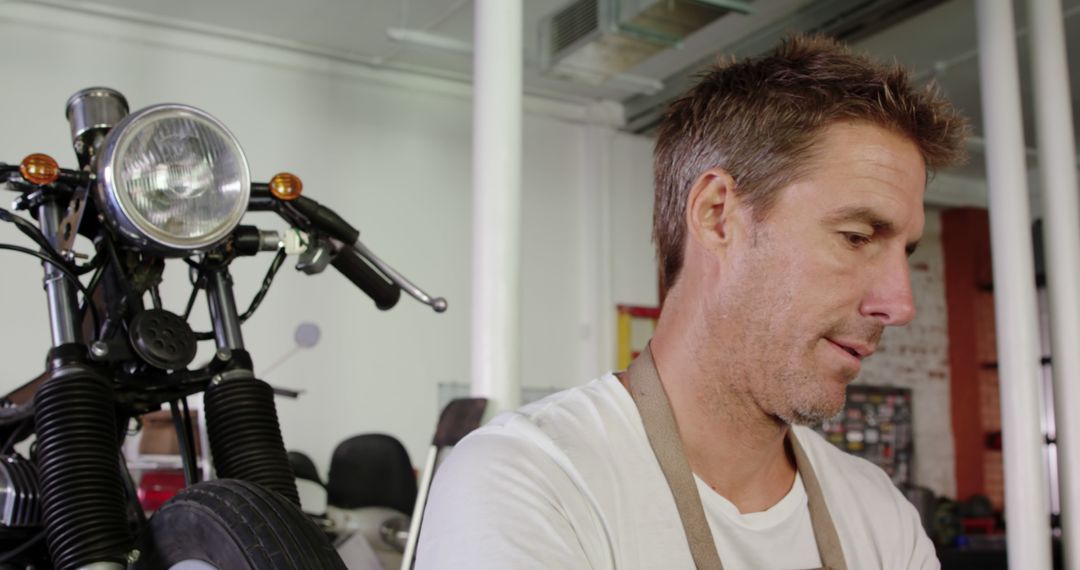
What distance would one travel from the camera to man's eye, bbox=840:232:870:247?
1134 mm

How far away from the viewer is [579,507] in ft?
3.33

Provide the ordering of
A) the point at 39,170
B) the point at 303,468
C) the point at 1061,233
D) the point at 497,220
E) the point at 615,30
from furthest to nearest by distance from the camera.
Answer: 1. the point at 615,30
2. the point at 1061,233
3. the point at 303,468
4. the point at 497,220
5. the point at 39,170

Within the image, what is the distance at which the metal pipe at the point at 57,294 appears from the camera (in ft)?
4.40

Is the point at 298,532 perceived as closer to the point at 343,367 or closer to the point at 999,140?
the point at 999,140

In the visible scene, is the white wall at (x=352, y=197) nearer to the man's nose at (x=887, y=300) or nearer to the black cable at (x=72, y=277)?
the black cable at (x=72, y=277)

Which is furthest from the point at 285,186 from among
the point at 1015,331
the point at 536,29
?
the point at 536,29

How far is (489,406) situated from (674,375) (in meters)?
1.63

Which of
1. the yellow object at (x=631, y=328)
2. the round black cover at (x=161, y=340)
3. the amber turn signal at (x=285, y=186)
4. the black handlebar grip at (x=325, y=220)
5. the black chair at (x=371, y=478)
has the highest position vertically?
the yellow object at (x=631, y=328)

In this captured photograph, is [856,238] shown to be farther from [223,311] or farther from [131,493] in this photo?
[131,493]

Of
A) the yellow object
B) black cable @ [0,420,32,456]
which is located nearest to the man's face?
black cable @ [0,420,32,456]

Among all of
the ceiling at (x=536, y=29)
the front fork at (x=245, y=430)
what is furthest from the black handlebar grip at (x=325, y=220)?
the ceiling at (x=536, y=29)

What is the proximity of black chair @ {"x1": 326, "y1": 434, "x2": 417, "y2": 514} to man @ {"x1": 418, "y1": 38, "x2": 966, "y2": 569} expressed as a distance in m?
2.39

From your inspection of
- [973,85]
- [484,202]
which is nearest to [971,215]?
[973,85]

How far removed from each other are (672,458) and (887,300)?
0.94 ft
